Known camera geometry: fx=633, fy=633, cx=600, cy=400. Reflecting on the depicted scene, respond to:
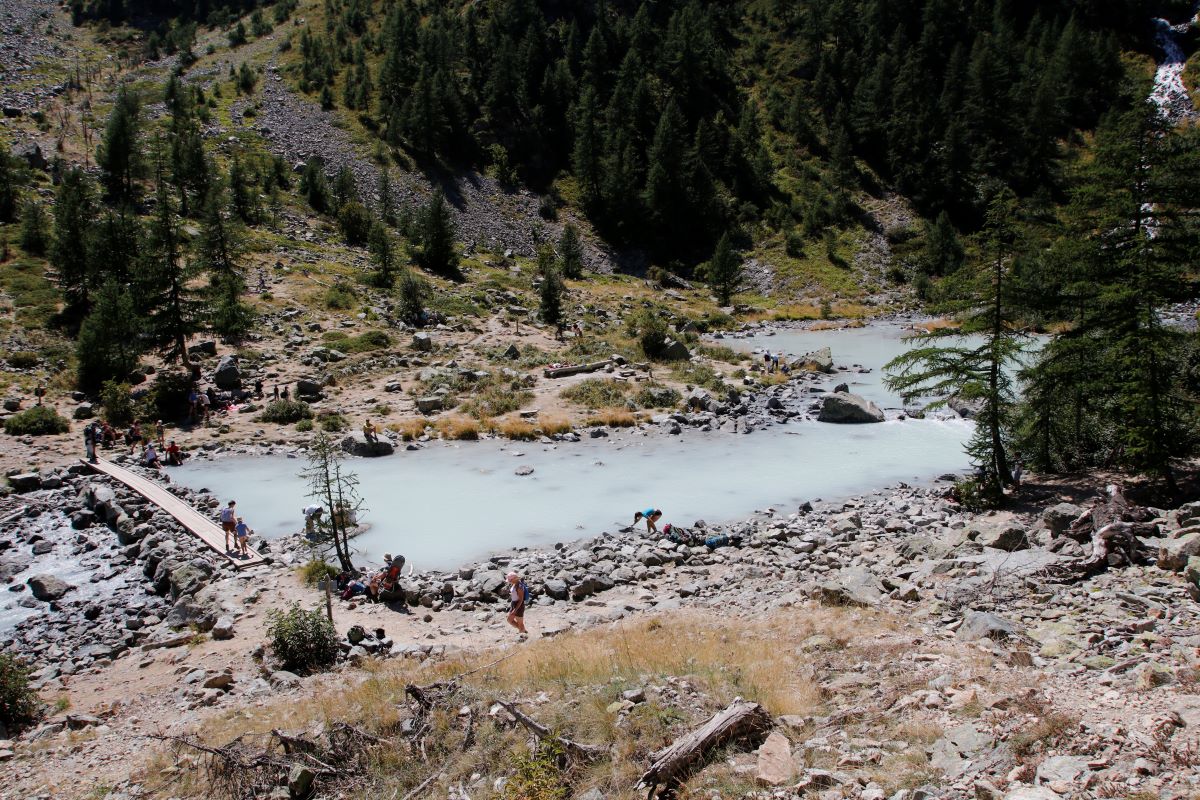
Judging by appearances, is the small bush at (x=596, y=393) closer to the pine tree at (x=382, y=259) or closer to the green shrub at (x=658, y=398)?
Answer: the green shrub at (x=658, y=398)

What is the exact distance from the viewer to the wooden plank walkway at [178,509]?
17.8m

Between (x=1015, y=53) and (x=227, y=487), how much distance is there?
12107 centimetres

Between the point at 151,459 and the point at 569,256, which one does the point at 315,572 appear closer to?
the point at 151,459

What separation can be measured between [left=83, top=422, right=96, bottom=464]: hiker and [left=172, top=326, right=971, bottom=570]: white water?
3.18 meters

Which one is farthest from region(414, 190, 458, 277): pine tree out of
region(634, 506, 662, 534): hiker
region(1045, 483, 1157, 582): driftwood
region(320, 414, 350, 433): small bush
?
region(1045, 483, 1157, 582): driftwood

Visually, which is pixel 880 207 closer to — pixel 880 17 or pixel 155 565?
pixel 880 17

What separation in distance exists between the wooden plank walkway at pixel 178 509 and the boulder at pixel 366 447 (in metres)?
6.80

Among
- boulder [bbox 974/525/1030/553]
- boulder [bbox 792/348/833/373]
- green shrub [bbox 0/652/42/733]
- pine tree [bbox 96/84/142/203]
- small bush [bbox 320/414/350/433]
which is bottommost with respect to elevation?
green shrub [bbox 0/652/42/733]

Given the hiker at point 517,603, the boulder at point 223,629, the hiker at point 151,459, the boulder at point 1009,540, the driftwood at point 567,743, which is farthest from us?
the hiker at point 151,459

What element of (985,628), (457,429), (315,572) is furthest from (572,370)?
(985,628)

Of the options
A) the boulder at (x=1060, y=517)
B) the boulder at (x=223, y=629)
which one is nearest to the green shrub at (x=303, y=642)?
the boulder at (x=223, y=629)

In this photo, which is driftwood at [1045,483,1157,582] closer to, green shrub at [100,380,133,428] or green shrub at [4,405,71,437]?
green shrub at [100,380,133,428]

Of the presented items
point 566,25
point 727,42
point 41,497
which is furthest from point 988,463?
point 727,42

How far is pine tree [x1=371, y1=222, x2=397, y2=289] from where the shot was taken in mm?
50750
